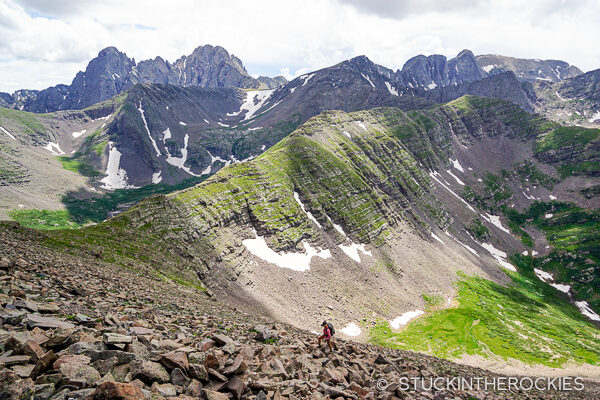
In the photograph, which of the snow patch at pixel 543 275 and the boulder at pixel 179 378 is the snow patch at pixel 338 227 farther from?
the snow patch at pixel 543 275

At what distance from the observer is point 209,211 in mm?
87000

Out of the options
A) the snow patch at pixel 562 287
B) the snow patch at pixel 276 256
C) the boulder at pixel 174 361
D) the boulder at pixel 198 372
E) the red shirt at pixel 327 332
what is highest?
the boulder at pixel 174 361

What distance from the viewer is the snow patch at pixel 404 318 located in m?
86.6

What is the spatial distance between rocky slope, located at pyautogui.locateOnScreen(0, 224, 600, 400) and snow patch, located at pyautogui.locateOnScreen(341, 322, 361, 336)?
5142 centimetres

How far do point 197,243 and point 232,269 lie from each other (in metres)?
11.1

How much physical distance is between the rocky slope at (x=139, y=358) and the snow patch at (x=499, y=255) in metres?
156

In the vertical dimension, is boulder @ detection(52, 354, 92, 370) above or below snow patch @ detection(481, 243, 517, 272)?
above

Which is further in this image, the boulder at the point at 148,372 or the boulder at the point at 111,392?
the boulder at the point at 148,372

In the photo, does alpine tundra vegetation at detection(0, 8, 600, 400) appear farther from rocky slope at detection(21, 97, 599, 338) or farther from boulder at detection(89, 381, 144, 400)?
rocky slope at detection(21, 97, 599, 338)

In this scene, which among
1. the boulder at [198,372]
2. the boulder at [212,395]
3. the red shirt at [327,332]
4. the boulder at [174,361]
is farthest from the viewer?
the red shirt at [327,332]

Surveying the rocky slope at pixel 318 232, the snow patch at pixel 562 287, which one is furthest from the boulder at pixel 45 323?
the snow patch at pixel 562 287

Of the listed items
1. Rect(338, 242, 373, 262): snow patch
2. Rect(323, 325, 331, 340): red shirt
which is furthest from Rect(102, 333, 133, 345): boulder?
Rect(338, 242, 373, 262): snow patch

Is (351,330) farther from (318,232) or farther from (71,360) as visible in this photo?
(71,360)

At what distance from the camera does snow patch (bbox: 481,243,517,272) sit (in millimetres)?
153400
